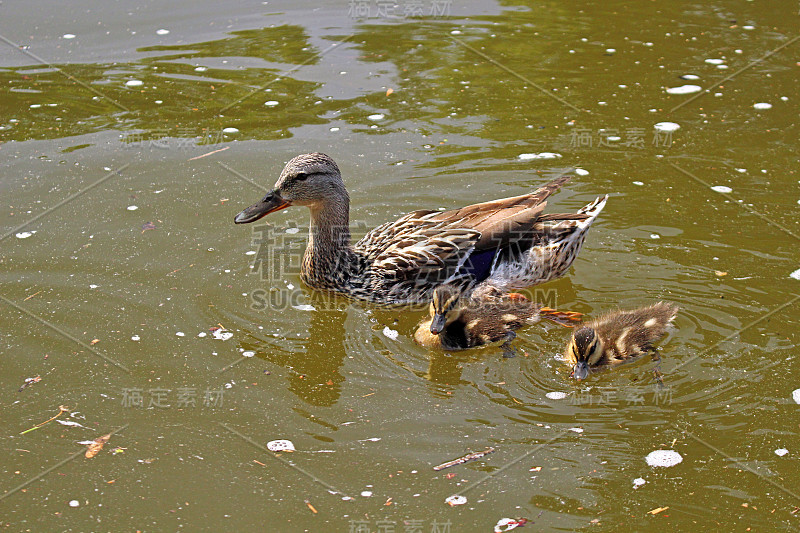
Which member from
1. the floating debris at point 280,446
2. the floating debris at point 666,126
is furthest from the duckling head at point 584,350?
the floating debris at point 666,126

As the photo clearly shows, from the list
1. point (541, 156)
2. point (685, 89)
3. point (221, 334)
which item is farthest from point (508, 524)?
point (685, 89)

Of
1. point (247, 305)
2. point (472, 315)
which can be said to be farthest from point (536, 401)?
point (247, 305)

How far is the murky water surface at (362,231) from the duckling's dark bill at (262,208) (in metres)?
0.47

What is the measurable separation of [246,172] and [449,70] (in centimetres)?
331

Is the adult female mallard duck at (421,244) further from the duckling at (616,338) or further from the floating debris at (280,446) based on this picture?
the floating debris at (280,446)

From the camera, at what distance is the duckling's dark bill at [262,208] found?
253 inches

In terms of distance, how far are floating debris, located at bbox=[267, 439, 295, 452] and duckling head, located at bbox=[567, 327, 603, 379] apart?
1837 millimetres

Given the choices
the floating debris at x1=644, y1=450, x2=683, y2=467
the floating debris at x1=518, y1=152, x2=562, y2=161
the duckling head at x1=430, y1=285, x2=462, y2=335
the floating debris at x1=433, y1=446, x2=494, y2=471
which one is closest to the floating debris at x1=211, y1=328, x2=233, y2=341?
the duckling head at x1=430, y1=285, x2=462, y2=335

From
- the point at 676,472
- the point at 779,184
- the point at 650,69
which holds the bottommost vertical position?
the point at 676,472

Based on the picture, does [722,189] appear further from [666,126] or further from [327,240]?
[327,240]

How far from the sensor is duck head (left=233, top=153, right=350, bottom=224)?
254 inches

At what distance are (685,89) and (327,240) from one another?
509cm

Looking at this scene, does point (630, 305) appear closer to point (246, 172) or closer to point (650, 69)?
point (246, 172)

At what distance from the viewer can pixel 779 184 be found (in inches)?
299
